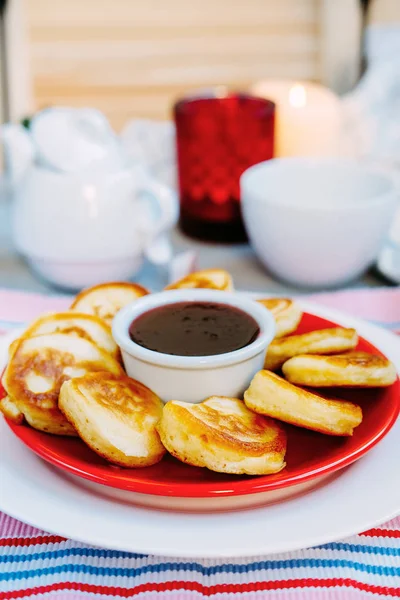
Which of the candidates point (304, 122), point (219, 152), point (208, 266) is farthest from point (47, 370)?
point (304, 122)

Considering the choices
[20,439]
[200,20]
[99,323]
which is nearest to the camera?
[20,439]

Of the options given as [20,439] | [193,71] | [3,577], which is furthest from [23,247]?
[193,71]

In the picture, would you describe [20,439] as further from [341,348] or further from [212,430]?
[341,348]

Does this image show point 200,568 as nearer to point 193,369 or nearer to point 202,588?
point 202,588

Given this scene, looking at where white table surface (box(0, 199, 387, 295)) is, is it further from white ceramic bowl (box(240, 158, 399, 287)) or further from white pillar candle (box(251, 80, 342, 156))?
white pillar candle (box(251, 80, 342, 156))

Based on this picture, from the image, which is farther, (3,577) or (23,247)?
(23,247)

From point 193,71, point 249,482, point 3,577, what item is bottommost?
point 3,577

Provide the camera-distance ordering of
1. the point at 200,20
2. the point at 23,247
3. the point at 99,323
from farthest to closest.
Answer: the point at 200,20 < the point at 23,247 < the point at 99,323

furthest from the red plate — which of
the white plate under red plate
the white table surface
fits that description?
the white table surface
